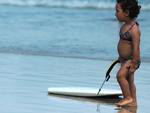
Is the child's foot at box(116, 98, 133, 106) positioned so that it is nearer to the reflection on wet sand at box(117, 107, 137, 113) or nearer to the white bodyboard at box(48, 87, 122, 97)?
the reflection on wet sand at box(117, 107, 137, 113)

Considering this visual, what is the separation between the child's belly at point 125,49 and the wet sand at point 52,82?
0.60 meters

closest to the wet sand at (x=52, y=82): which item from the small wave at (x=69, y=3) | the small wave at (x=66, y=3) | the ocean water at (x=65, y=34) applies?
the ocean water at (x=65, y=34)

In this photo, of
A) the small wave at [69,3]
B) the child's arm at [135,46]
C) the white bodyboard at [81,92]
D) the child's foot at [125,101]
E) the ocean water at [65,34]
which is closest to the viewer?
the child's arm at [135,46]

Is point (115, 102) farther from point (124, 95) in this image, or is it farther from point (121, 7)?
point (121, 7)

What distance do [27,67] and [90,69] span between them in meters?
1.06

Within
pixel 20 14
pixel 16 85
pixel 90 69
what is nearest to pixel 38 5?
pixel 20 14

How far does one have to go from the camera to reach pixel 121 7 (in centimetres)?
838

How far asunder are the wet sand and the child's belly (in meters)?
0.60

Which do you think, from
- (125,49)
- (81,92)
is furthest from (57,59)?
(125,49)

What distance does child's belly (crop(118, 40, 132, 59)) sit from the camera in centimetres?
843

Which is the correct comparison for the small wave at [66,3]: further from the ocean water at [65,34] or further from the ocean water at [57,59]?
the ocean water at [57,59]

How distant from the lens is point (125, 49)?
8438 millimetres

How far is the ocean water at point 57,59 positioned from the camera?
854cm

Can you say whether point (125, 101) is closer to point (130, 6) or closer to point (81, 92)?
point (81, 92)
